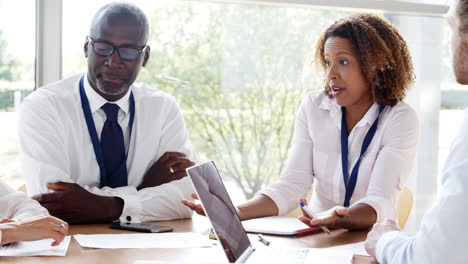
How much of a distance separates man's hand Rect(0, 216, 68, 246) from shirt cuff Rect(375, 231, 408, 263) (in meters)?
1.03

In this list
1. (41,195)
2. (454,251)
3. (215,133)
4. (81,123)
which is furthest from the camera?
(215,133)

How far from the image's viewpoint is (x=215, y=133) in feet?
14.6

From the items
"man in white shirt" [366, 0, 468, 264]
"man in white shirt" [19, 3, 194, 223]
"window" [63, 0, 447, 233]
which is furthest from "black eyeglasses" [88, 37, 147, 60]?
"man in white shirt" [366, 0, 468, 264]

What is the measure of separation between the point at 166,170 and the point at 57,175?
20.0 inches

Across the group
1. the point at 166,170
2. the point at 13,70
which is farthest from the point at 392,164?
the point at 13,70

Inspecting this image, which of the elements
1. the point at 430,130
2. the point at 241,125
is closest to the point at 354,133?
the point at 241,125

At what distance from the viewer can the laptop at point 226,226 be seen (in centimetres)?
176

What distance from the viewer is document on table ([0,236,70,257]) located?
1.96m

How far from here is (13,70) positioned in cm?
344

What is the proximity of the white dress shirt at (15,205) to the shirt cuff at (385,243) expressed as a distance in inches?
50.1

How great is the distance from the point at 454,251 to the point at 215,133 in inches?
117

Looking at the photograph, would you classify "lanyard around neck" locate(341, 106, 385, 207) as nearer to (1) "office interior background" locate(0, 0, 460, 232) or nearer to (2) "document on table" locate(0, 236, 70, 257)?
(2) "document on table" locate(0, 236, 70, 257)

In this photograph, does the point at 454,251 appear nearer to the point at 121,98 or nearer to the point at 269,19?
the point at 121,98

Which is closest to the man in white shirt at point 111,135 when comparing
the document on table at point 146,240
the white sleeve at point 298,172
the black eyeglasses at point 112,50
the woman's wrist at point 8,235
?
the black eyeglasses at point 112,50
